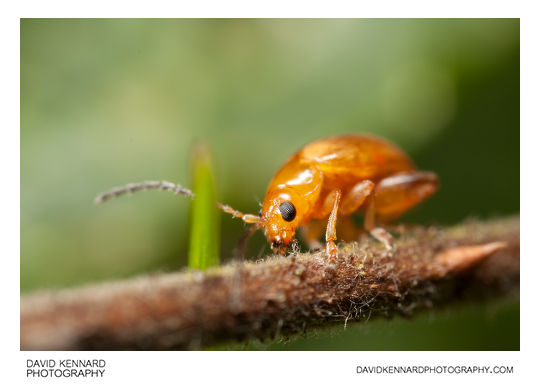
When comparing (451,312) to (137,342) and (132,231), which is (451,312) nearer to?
(137,342)

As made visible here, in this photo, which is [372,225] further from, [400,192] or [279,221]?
[279,221]

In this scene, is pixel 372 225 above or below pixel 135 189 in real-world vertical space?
below

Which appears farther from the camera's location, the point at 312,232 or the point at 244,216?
the point at 312,232

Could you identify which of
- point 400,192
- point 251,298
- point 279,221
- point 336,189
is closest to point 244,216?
point 279,221

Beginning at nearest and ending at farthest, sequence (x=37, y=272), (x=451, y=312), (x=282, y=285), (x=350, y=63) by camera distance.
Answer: (x=282, y=285)
(x=451, y=312)
(x=37, y=272)
(x=350, y=63)

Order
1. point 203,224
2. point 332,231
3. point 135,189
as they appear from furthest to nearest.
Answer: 1. point 332,231
2. point 135,189
3. point 203,224

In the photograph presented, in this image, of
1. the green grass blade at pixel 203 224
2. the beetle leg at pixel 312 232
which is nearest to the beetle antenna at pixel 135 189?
the green grass blade at pixel 203 224
